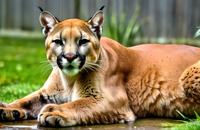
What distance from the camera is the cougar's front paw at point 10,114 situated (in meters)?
7.43

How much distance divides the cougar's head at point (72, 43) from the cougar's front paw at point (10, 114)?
0.65m

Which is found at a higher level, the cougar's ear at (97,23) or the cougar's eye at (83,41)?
the cougar's ear at (97,23)

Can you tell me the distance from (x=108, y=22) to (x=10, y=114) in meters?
6.52

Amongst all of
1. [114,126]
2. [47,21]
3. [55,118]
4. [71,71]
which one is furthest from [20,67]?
[55,118]

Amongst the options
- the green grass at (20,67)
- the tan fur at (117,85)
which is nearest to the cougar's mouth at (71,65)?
the tan fur at (117,85)

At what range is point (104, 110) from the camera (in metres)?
7.42

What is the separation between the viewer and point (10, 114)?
746 centimetres

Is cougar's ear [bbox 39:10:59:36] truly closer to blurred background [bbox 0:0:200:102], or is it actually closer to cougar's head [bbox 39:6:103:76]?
cougar's head [bbox 39:6:103:76]

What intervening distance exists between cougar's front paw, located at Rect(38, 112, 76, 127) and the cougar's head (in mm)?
480

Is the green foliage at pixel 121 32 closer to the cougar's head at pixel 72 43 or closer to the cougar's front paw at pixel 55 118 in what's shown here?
the cougar's head at pixel 72 43

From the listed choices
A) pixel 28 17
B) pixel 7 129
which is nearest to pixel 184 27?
pixel 28 17

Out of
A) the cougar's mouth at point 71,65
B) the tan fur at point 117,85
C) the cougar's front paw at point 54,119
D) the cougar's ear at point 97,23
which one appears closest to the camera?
the cougar's front paw at point 54,119

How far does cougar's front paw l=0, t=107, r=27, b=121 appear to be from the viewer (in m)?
7.43

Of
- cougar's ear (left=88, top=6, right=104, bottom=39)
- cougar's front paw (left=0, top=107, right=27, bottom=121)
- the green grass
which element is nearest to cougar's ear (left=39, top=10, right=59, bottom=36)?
cougar's ear (left=88, top=6, right=104, bottom=39)
